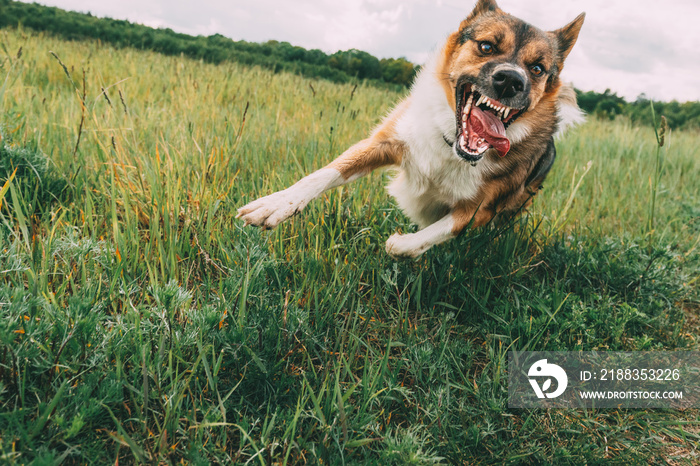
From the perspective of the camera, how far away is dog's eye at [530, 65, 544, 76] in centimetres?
254

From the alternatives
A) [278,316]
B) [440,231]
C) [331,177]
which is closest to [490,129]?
[440,231]

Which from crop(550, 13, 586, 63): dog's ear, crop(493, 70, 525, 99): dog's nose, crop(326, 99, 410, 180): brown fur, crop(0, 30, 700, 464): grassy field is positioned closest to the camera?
crop(0, 30, 700, 464): grassy field

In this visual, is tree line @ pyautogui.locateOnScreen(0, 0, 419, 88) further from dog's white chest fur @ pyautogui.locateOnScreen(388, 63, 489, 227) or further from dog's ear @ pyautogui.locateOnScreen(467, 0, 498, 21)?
dog's white chest fur @ pyautogui.locateOnScreen(388, 63, 489, 227)

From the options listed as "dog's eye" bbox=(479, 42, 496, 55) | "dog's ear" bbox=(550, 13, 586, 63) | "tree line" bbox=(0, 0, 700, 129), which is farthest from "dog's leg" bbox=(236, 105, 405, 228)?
"tree line" bbox=(0, 0, 700, 129)

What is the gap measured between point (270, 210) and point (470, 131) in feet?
4.11

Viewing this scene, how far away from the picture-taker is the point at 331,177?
2332 millimetres

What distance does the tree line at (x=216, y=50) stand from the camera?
33.0 feet

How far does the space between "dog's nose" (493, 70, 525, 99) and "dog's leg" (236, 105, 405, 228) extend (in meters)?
0.68

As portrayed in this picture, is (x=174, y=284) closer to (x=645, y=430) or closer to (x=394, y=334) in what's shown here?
(x=394, y=334)

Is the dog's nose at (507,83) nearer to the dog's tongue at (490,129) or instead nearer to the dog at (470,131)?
the dog at (470,131)

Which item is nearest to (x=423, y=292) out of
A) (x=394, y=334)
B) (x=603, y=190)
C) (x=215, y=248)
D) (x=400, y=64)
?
(x=394, y=334)

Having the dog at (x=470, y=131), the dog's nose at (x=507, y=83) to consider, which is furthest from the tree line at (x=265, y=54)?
the dog's nose at (x=507, y=83)

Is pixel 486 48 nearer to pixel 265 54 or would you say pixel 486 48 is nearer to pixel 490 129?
pixel 490 129

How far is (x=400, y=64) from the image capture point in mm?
10016
